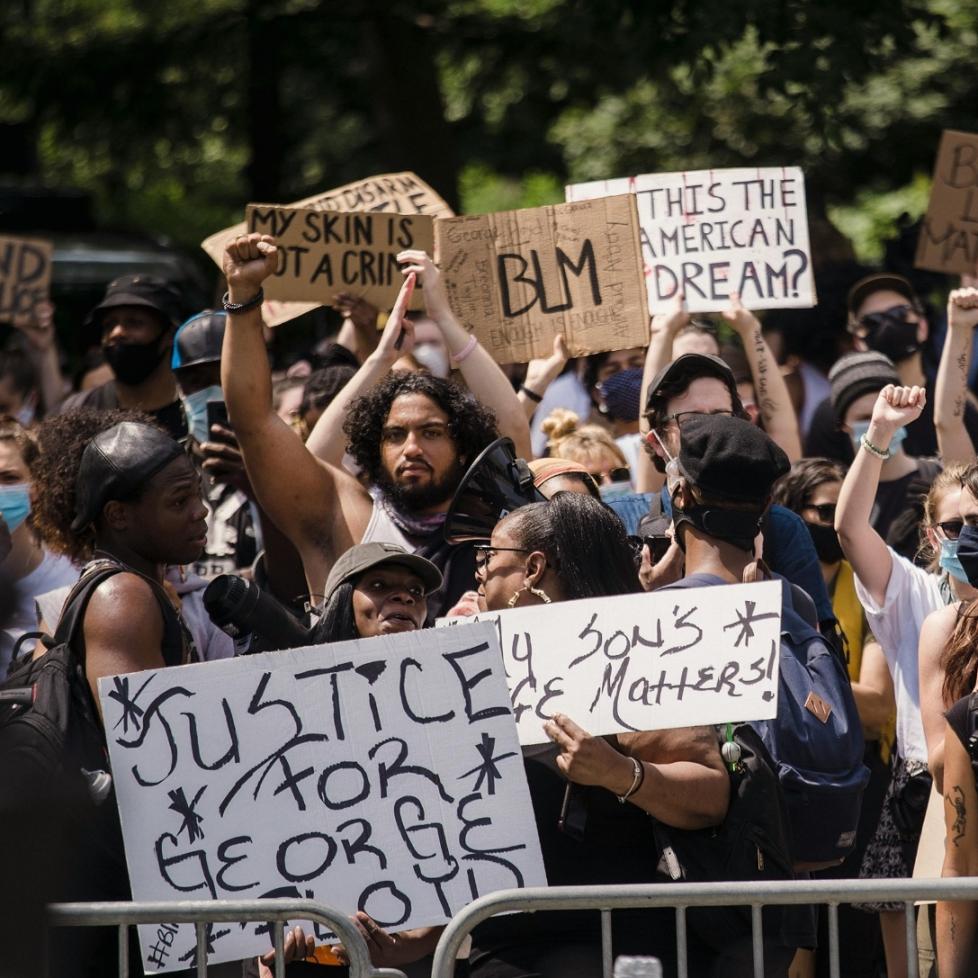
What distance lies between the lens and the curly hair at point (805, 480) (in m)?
6.17

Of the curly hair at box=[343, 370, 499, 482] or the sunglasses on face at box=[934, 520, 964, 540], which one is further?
the curly hair at box=[343, 370, 499, 482]

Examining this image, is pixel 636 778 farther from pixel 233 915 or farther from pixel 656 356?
pixel 656 356

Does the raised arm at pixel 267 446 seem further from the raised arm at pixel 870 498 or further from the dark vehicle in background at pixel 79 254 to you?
the dark vehicle in background at pixel 79 254

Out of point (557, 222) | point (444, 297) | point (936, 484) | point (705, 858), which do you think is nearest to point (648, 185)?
point (557, 222)

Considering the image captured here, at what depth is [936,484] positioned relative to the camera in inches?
212

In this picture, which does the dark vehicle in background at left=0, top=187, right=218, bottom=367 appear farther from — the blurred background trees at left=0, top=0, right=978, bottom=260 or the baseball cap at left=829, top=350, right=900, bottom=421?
the baseball cap at left=829, top=350, right=900, bottom=421

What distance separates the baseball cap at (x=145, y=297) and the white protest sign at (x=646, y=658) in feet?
11.9

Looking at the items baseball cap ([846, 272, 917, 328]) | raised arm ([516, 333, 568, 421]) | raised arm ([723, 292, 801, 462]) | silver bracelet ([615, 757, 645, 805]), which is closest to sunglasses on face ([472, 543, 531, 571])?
silver bracelet ([615, 757, 645, 805])

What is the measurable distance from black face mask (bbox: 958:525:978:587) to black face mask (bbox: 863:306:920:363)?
290cm

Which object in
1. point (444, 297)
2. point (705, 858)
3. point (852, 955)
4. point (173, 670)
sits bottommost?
point (852, 955)

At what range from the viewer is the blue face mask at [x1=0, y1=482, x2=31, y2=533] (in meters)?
6.04

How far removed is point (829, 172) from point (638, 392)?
11.0m

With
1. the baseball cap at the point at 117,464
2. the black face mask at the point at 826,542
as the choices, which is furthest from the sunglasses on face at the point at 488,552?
the black face mask at the point at 826,542

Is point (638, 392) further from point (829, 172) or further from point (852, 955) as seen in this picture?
point (829, 172)
